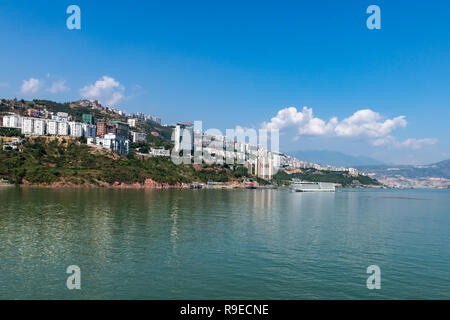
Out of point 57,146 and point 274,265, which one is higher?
point 57,146

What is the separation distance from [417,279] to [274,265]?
8.88m

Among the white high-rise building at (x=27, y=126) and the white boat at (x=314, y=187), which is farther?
the white boat at (x=314, y=187)

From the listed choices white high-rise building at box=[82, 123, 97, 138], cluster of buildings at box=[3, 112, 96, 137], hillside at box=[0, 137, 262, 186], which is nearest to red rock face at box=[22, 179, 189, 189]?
hillside at box=[0, 137, 262, 186]

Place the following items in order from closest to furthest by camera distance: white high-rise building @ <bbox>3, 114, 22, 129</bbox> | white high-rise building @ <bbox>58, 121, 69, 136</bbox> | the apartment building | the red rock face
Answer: the red rock face → white high-rise building @ <bbox>3, 114, 22, 129</bbox> → the apartment building → white high-rise building @ <bbox>58, 121, 69, 136</bbox>

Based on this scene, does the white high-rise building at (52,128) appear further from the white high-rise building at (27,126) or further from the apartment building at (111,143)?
the apartment building at (111,143)

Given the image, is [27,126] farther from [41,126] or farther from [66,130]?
[66,130]

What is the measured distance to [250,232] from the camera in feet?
110

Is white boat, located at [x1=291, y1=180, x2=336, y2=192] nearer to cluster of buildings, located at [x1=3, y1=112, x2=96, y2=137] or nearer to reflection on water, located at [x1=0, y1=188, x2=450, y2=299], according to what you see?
cluster of buildings, located at [x1=3, y1=112, x2=96, y2=137]

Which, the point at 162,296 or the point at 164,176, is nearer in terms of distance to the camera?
the point at 162,296

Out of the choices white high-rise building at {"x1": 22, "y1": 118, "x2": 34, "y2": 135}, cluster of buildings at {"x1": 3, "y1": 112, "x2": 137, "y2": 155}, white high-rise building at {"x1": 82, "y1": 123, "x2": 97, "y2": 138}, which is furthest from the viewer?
white high-rise building at {"x1": 82, "y1": 123, "x2": 97, "y2": 138}

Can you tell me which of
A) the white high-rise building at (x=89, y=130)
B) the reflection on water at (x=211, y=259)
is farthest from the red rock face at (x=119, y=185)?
the reflection on water at (x=211, y=259)
